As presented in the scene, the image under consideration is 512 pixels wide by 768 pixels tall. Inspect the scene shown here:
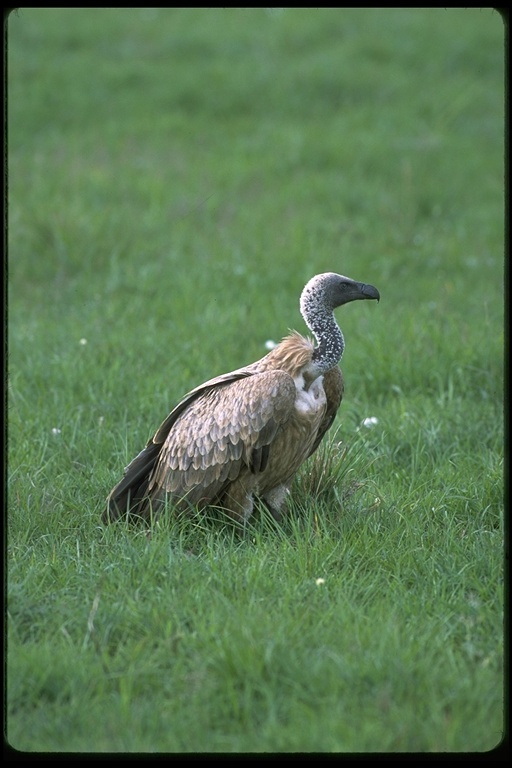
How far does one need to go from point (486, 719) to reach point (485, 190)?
8.87 m

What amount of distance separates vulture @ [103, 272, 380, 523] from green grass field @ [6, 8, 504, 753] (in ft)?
0.54

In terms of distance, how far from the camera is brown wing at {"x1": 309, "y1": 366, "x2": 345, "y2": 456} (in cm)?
505

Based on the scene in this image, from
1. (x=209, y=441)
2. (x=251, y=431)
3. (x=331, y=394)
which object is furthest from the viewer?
(x=331, y=394)

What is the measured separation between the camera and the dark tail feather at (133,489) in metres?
4.98

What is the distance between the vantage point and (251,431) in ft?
15.5

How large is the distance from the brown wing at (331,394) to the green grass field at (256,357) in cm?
20

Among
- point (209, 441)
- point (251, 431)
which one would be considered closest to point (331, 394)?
point (251, 431)

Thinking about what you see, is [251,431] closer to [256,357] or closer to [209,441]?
[209,441]

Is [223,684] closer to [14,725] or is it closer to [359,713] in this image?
[359,713]

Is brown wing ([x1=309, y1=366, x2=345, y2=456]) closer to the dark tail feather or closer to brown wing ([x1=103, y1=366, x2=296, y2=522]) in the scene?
brown wing ([x1=103, y1=366, x2=296, y2=522])

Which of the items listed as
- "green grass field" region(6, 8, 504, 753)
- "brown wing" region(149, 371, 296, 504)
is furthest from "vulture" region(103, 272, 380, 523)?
"green grass field" region(6, 8, 504, 753)

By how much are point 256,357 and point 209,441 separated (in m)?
2.50

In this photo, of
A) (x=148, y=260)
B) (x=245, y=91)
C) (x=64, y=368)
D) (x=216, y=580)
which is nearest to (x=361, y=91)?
(x=245, y=91)

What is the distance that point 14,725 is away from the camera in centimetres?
351
